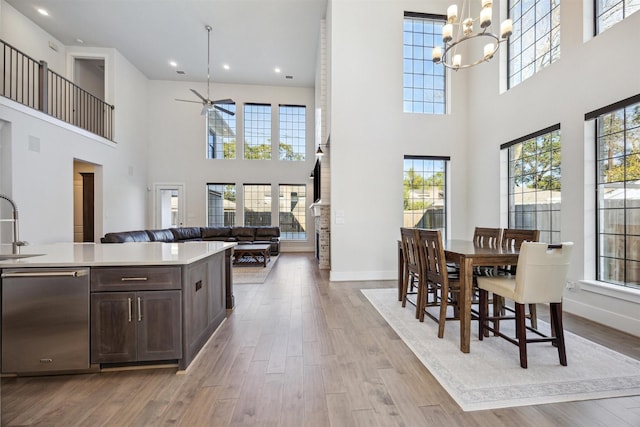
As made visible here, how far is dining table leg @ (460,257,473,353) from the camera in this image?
7.34 feet

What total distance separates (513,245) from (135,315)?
12.1ft

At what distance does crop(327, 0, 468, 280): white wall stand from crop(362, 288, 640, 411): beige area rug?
2.38m

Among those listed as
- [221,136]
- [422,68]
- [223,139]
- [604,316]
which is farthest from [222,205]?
[604,316]

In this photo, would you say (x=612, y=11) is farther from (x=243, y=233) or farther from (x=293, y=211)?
(x=243, y=233)

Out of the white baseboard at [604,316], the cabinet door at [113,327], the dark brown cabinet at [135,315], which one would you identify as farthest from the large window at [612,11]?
the cabinet door at [113,327]

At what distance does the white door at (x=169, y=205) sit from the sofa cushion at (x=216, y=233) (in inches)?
44.8

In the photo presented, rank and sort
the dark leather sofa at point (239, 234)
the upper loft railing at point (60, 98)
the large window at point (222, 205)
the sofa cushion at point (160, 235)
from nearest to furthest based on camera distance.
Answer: the upper loft railing at point (60, 98) < the sofa cushion at point (160, 235) < the dark leather sofa at point (239, 234) < the large window at point (222, 205)

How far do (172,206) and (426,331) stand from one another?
350 inches

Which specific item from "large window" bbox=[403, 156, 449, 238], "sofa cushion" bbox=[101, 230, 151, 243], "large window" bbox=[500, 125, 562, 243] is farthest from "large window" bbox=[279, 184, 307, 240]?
"large window" bbox=[500, 125, 562, 243]

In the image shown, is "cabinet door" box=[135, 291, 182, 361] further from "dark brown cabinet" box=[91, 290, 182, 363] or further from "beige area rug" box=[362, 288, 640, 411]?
"beige area rug" box=[362, 288, 640, 411]

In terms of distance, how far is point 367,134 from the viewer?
198 inches

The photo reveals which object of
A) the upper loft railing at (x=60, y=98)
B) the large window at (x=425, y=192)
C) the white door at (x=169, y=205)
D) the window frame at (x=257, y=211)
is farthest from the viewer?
the window frame at (x=257, y=211)

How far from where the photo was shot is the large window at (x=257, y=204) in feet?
30.6

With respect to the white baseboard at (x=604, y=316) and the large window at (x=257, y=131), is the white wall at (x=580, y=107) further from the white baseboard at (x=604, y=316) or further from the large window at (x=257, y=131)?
the large window at (x=257, y=131)
